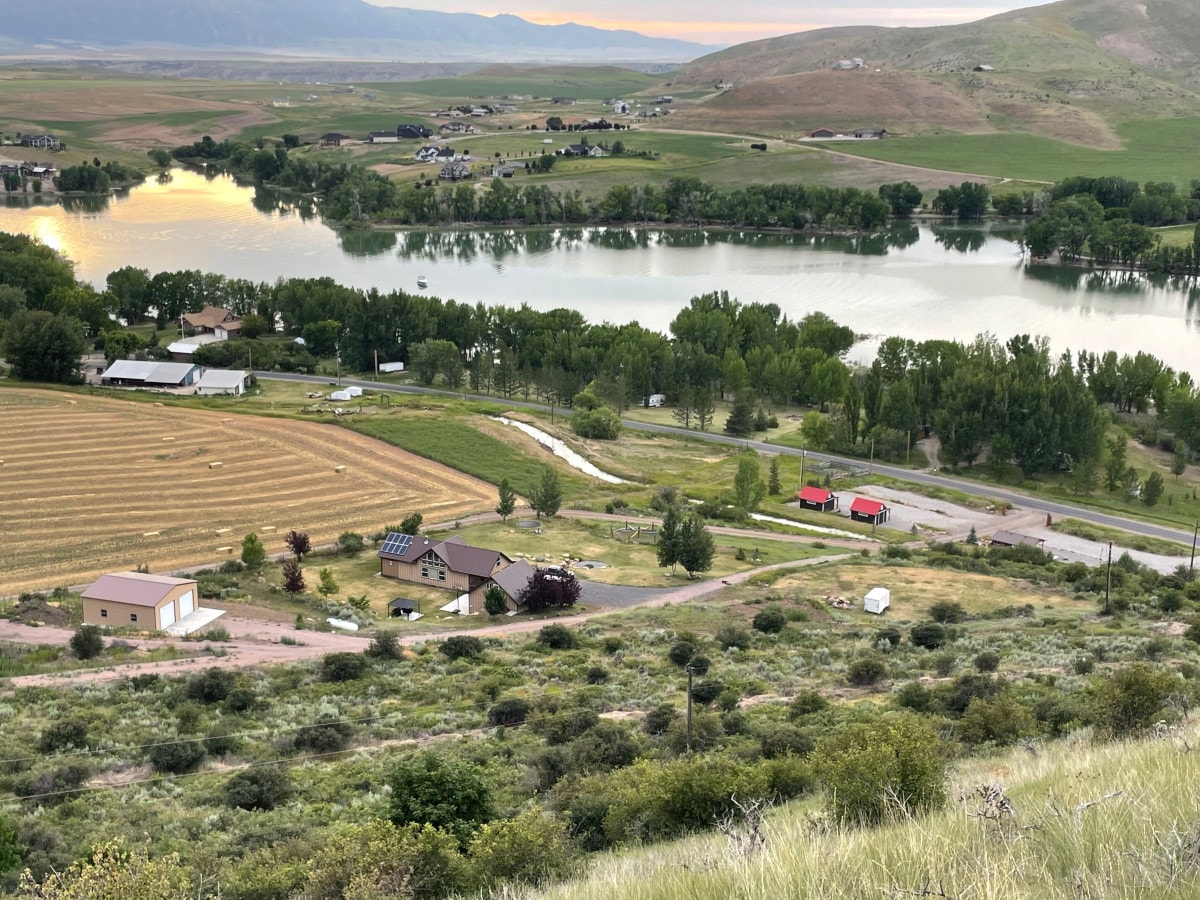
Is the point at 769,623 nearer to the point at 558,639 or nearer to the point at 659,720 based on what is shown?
the point at 558,639

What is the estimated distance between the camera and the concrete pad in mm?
22112

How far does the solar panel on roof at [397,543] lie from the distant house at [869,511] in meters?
15.3

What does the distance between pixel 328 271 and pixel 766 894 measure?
241ft

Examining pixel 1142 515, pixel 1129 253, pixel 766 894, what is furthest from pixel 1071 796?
pixel 1129 253

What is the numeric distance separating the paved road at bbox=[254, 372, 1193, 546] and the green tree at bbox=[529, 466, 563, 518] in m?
12.9

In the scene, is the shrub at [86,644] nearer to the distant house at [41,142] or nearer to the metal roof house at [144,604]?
Answer: the metal roof house at [144,604]

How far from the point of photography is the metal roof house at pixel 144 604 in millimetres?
22094

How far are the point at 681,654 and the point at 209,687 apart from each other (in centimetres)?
816

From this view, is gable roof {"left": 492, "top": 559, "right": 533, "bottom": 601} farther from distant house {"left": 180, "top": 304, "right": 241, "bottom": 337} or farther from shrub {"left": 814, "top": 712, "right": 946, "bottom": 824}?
distant house {"left": 180, "top": 304, "right": 241, "bottom": 337}

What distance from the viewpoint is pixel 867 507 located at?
35.7m

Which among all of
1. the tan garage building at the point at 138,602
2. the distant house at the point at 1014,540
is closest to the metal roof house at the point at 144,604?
the tan garage building at the point at 138,602

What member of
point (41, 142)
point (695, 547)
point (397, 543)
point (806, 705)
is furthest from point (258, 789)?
point (41, 142)

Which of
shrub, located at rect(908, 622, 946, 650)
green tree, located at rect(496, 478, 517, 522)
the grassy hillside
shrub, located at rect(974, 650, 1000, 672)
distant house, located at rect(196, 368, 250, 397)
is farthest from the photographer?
distant house, located at rect(196, 368, 250, 397)

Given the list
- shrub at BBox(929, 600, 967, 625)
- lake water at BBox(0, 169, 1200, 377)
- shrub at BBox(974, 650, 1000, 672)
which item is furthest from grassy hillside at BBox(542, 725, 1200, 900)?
lake water at BBox(0, 169, 1200, 377)
